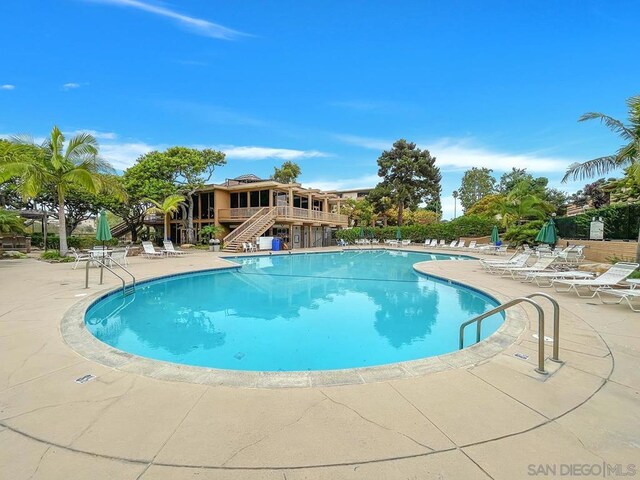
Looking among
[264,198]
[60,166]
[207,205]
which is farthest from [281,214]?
[60,166]

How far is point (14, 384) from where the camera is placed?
3.18 metres

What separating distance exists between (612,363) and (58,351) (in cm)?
665

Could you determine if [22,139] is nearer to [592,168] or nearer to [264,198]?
[264,198]

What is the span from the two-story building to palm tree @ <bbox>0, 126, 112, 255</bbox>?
9.40 metres

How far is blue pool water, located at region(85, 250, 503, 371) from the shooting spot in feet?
17.6

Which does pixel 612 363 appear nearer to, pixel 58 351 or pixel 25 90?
pixel 58 351

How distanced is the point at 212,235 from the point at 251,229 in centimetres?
410

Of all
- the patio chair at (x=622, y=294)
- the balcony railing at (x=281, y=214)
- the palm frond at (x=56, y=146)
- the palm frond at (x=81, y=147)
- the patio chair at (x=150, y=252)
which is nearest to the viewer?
the patio chair at (x=622, y=294)

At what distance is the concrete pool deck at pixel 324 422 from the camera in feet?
6.70

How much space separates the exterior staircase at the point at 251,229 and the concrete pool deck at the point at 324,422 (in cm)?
1856

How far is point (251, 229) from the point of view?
23.4m

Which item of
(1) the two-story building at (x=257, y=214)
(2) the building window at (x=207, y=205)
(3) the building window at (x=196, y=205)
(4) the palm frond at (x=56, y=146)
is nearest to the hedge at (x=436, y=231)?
(1) the two-story building at (x=257, y=214)

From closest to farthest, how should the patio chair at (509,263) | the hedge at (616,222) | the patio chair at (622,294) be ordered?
the patio chair at (622,294) < the patio chair at (509,263) < the hedge at (616,222)

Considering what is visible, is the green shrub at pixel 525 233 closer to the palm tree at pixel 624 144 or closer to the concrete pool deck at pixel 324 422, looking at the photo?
the palm tree at pixel 624 144
